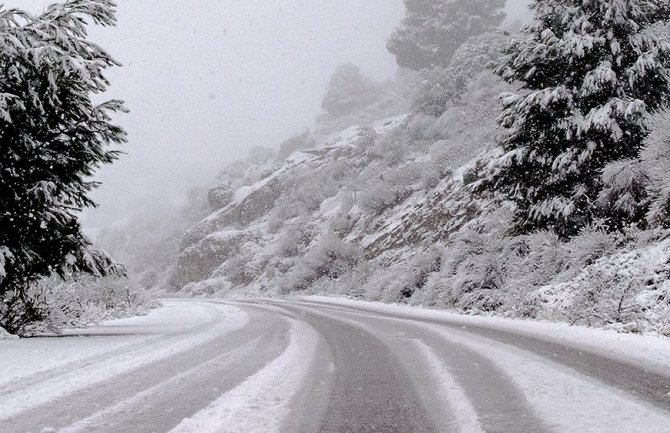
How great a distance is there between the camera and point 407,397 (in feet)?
12.5

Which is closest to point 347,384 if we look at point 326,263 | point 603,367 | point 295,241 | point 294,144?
point 603,367

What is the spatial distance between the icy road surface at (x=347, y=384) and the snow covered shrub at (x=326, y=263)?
19.8 metres

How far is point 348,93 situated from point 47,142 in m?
75.0

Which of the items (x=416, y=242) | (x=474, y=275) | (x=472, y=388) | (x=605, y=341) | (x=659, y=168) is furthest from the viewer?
(x=416, y=242)

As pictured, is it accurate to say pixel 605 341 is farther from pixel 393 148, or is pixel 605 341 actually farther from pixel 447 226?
pixel 393 148

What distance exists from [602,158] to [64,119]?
435 inches

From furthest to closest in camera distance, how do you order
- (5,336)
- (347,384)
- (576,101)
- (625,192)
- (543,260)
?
1. (543,260)
2. (576,101)
3. (625,192)
4. (5,336)
5. (347,384)

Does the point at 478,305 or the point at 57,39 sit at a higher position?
the point at 57,39

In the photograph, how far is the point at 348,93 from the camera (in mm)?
80312

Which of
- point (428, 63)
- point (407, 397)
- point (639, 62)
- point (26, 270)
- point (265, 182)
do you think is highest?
point (428, 63)

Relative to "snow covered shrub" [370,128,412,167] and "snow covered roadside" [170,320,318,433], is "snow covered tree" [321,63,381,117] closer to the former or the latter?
"snow covered shrub" [370,128,412,167]

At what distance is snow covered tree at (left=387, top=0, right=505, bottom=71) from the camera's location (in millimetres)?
51906

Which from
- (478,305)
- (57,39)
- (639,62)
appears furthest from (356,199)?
(57,39)

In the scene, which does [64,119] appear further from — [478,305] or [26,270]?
[478,305]
